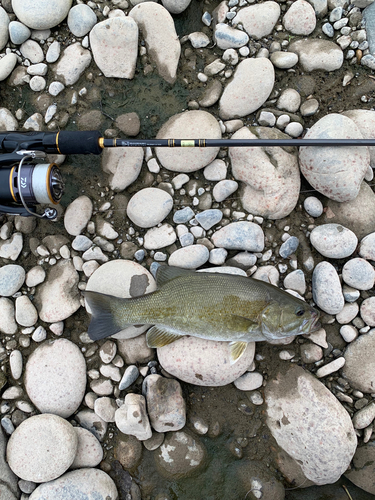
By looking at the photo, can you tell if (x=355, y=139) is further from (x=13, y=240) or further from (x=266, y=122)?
(x=13, y=240)

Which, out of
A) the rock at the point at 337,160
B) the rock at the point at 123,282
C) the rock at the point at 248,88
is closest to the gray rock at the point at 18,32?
the rock at the point at 248,88

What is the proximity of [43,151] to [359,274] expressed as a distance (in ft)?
10.3

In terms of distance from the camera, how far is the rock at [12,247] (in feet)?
11.5

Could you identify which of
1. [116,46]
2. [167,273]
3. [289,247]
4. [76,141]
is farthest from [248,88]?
[167,273]

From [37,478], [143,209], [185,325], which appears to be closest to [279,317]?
[185,325]

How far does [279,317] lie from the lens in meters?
2.93

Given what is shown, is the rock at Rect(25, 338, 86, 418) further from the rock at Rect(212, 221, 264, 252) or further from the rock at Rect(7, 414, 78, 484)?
the rock at Rect(212, 221, 264, 252)

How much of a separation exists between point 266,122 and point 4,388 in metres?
3.74

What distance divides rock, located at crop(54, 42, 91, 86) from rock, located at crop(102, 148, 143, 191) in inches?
33.2

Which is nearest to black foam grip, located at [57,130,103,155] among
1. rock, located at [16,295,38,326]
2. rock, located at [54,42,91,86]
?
rock, located at [54,42,91,86]

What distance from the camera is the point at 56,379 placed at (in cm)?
334

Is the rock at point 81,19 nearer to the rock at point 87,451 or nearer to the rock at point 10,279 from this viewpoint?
the rock at point 10,279

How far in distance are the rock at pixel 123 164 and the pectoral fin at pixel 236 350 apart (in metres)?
1.89

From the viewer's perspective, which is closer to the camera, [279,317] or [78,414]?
[279,317]
